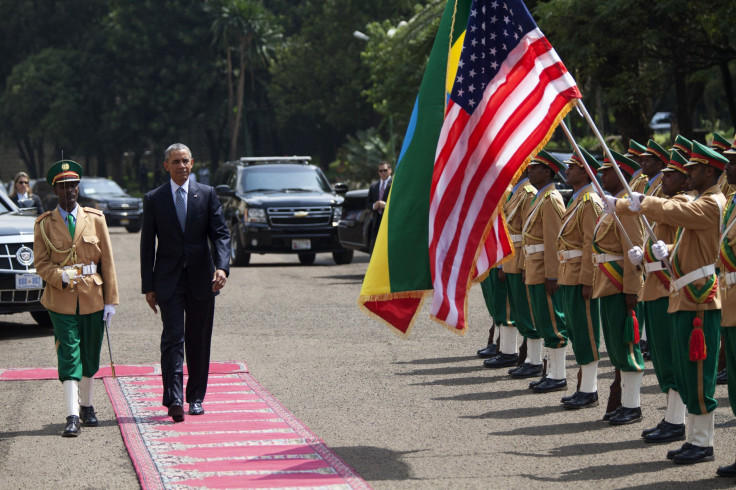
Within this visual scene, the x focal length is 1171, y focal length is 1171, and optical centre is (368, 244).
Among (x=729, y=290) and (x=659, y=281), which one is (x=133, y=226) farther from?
(x=729, y=290)

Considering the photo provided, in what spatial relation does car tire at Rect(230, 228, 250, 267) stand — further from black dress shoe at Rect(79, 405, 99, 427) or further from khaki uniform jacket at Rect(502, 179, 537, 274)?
black dress shoe at Rect(79, 405, 99, 427)

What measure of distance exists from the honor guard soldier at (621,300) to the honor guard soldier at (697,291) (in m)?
1.10

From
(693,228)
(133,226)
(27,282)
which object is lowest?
(133,226)

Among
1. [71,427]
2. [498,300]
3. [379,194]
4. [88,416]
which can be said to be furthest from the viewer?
[379,194]

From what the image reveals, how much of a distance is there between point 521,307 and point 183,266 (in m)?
3.36

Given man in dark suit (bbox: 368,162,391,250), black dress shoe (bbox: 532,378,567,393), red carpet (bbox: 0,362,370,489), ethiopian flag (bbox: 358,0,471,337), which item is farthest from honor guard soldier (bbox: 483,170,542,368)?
man in dark suit (bbox: 368,162,391,250)

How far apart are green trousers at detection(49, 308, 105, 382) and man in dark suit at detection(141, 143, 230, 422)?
0.48 meters

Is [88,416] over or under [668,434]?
under

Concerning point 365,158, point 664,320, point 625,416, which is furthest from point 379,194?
point 365,158

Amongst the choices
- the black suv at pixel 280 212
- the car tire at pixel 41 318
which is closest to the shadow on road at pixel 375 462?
the car tire at pixel 41 318

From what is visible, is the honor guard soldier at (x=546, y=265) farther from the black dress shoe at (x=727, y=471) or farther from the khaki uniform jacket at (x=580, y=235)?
the black dress shoe at (x=727, y=471)

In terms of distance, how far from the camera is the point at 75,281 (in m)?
8.68

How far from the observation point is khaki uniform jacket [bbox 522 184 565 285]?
9.74m

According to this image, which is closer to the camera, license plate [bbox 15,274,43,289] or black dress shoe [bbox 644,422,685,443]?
black dress shoe [bbox 644,422,685,443]
